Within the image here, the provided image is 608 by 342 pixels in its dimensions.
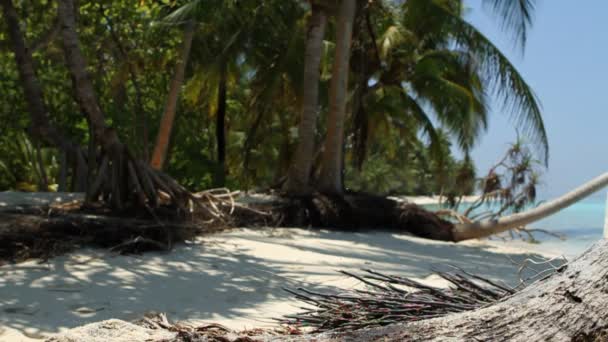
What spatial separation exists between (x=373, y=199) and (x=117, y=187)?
526 centimetres

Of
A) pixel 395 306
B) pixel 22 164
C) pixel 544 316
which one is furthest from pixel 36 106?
pixel 22 164

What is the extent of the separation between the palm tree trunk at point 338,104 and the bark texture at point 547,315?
1011 cm

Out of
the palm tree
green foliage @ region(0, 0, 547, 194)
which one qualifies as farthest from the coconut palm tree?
the palm tree

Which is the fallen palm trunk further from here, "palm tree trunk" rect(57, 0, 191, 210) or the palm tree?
the palm tree

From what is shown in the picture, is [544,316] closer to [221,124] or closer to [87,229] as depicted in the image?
[87,229]

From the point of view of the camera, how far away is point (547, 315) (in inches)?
80.3

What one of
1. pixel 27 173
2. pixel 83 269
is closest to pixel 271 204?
pixel 83 269

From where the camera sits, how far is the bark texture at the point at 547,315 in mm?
1971

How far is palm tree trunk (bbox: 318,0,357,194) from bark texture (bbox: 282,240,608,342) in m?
10.1

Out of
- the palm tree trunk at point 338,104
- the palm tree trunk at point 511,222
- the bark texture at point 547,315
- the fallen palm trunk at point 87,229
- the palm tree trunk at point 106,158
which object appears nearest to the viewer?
the bark texture at point 547,315

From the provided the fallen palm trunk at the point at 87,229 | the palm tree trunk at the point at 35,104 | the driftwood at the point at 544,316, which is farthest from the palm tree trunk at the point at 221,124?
the driftwood at the point at 544,316

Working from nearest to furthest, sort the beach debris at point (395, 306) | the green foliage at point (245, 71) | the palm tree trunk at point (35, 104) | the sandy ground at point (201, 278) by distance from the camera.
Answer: the beach debris at point (395, 306) → the sandy ground at point (201, 278) → the palm tree trunk at point (35, 104) → the green foliage at point (245, 71)

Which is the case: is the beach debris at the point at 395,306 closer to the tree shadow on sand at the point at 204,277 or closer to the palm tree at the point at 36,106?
the tree shadow on sand at the point at 204,277

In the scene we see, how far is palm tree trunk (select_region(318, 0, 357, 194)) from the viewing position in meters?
12.4
